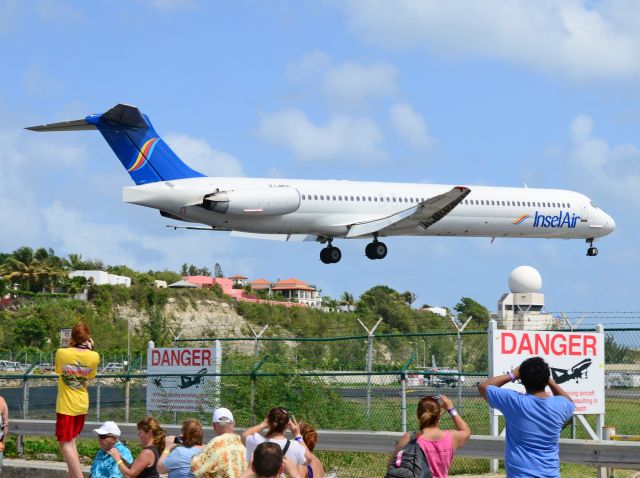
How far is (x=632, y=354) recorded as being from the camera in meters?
14.5

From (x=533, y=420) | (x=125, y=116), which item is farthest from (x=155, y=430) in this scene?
(x=125, y=116)

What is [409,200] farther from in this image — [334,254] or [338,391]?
[338,391]

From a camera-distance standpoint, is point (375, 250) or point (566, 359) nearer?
point (566, 359)

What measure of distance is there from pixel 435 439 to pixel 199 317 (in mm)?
71550

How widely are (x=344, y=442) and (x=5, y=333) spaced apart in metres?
57.7

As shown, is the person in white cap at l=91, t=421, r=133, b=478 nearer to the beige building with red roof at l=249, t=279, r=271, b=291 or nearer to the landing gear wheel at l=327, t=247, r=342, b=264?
the landing gear wheel at l=327, t=247, r=342, b=264

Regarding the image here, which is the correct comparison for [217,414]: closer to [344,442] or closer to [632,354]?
[344,442]

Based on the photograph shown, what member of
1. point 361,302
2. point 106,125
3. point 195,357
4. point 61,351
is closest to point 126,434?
point 195,357

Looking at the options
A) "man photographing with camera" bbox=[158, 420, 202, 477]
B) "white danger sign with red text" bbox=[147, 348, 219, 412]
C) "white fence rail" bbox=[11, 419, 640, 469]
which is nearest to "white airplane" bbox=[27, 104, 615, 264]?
"white danger sign with red text" bbox=[147, 348, 219, 412]

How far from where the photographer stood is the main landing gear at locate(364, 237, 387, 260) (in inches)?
1553

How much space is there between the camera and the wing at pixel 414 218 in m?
36.7

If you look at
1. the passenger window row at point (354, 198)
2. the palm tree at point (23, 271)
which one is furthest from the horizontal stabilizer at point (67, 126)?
the palm tree at point (23, 271)

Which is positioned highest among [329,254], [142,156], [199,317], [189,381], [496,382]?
[142,156]

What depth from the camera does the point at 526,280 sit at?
48.5m
